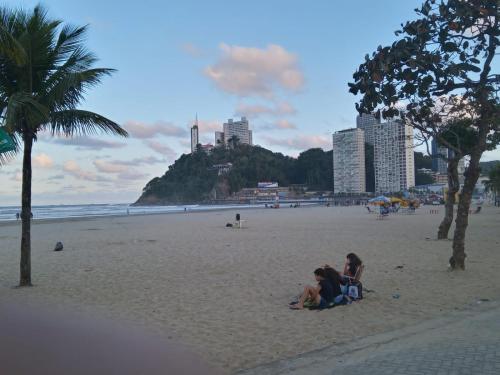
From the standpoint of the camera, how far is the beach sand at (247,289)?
5.66 meters

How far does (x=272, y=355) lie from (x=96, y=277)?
650cm

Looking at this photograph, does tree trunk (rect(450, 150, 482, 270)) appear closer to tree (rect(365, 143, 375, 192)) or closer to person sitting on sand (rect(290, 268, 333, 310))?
person sitting on sand (rect(290, 268, 333, 310))

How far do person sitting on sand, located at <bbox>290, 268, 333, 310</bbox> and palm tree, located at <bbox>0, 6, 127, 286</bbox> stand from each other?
191 inches

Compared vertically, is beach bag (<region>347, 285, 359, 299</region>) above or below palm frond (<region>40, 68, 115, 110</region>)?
below

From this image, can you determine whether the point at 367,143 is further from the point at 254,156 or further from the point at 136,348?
the point at 136,348

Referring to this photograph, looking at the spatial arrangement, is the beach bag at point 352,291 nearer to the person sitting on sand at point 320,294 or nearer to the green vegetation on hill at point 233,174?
the person sitting on sand at point 320,294

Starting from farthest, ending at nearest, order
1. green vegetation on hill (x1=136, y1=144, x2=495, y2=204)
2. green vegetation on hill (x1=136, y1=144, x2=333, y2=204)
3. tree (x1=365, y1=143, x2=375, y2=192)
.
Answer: green vegetation on hill (x1=136, y1=144, x2=333, y2=204) → green vegetation on hill (x1=136, y1=144, x2=495, y2=204) → tree (x1=365, y1=143, x2=375, y2=192)

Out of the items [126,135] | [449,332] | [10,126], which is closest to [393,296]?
[449,332]

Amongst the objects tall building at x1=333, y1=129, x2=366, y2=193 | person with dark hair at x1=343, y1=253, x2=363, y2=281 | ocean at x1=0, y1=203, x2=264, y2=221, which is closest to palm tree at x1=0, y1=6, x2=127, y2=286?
person with dark hair at x1=343, y1=253, x2=363, y2=281

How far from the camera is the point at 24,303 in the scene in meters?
7.66

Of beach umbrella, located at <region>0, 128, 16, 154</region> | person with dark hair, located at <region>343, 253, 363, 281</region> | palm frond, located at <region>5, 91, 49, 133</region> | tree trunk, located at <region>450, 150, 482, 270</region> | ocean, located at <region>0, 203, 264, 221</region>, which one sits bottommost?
ocean, located at <region>0, 203, 264, 221</region>

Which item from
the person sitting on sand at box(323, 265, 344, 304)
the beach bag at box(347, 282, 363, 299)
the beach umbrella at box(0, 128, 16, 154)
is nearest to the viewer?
the beach umbrella at box(0, 128, 16, 154)

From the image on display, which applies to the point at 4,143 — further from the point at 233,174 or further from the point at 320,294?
the point at 233,174

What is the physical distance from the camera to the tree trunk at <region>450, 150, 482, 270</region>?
940 centimetres
